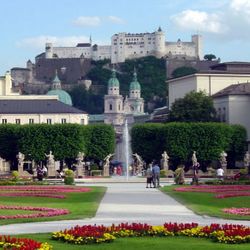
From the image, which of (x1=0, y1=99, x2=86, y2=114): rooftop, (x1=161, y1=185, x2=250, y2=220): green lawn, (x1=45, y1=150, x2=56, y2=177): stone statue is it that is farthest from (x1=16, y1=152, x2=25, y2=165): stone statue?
(x1=161, y1=185, x2=250, y2=220): green lawn

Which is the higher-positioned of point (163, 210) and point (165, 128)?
point (165, 128)

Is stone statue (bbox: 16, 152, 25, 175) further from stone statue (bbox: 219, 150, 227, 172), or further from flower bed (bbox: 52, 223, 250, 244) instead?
flower bed (bbox: 52, 223, 250, 244)

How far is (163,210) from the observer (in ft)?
108

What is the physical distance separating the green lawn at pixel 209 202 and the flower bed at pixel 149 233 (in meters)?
6.85

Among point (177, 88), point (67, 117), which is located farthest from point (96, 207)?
point (177, 88)

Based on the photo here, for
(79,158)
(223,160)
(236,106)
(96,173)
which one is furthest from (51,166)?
(236,106)

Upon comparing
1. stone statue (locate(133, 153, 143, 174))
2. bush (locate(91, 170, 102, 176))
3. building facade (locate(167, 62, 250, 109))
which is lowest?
bush (locate(91, 170, 102, 176))

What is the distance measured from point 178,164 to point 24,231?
240 feet

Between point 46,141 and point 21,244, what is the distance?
253 feet

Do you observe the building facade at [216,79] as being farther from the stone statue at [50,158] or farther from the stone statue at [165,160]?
the stone statue at [50,158]

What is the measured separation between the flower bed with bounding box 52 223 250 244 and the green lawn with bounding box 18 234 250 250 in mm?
215

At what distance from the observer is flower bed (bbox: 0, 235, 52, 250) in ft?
61.6

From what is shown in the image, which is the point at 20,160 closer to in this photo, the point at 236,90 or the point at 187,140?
the point at 187,140

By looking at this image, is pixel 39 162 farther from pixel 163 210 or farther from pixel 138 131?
pixel 163 210
